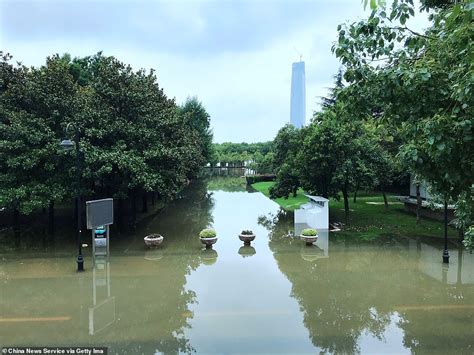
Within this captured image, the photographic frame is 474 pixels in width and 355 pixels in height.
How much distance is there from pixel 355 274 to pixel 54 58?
51.0ft

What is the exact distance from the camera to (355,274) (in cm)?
1310

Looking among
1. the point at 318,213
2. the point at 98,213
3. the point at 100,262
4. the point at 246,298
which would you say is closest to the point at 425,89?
the point at 246,298

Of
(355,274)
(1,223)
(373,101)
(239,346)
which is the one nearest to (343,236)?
(355,274)

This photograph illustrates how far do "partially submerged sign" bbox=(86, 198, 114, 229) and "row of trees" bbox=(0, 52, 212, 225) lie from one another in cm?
189

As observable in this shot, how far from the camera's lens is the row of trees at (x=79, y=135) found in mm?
16125

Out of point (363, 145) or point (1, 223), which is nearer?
point (363, 145)

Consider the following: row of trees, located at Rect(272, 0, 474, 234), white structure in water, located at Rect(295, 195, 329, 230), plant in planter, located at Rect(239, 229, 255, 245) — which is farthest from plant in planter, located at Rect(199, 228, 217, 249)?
row of trees, located at Rect(272, 0, 474, 234)

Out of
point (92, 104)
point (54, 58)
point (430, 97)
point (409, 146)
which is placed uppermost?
point (54, 58)

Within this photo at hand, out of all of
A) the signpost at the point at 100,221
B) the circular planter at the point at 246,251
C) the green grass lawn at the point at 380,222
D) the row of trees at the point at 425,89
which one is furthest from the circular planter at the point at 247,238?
the row of trees at the point at 425,89

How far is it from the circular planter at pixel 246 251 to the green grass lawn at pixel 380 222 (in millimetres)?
5161

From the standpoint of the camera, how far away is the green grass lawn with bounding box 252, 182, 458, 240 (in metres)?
19.5

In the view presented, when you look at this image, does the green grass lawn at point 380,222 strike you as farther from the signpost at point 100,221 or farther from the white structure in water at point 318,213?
the signpost at point 100,221

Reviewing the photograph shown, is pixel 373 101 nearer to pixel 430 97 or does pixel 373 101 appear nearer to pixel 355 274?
pixel 430 97

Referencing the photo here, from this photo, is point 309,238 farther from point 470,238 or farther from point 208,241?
point 470,238
